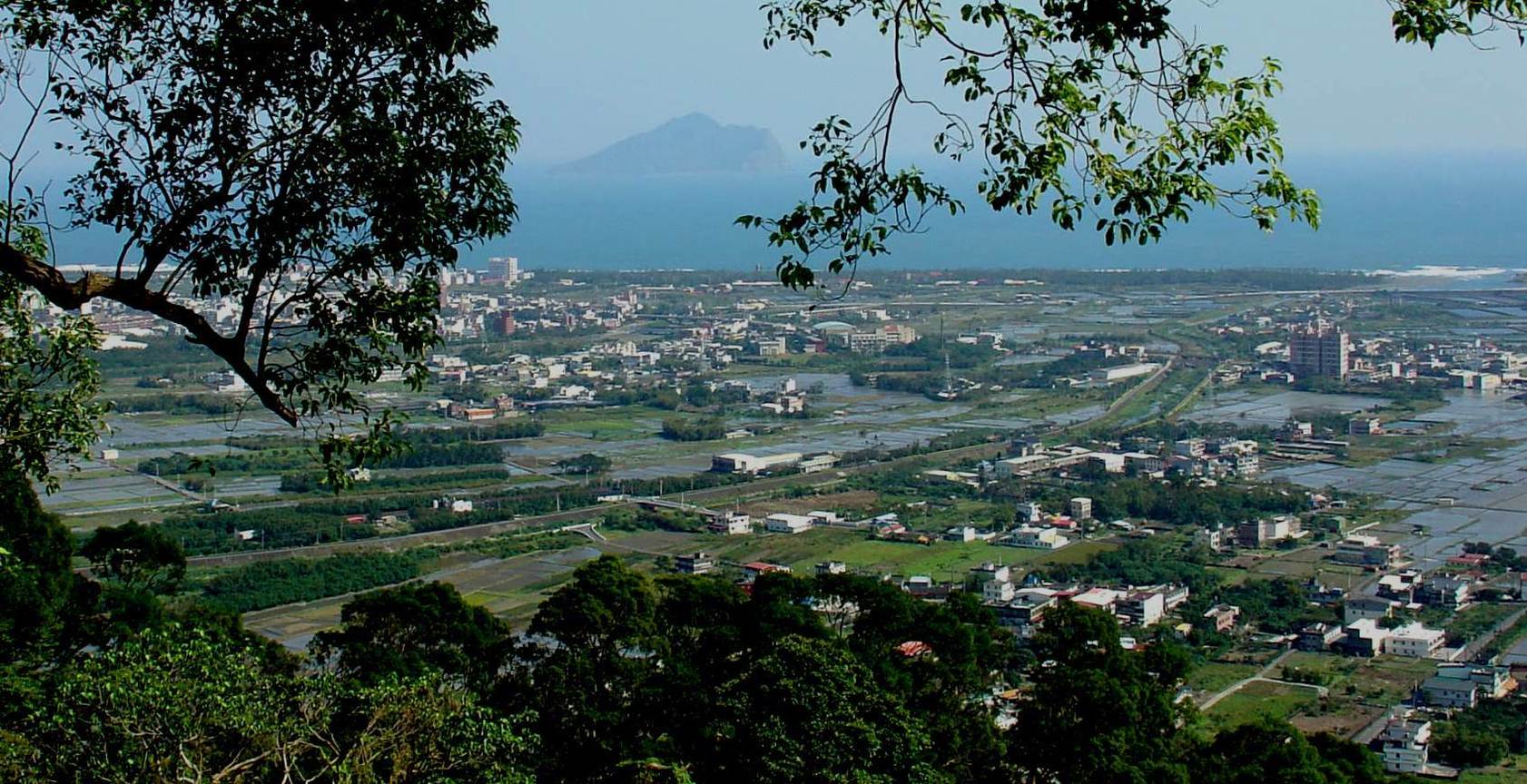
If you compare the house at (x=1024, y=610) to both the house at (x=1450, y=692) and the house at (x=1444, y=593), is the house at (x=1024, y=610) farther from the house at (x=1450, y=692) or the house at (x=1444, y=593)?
the house at (x=1444, y=593)

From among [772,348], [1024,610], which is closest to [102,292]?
[1024,610]

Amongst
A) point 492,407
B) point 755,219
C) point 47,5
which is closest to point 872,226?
point 755,219

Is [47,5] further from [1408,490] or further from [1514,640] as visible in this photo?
[1408,490]

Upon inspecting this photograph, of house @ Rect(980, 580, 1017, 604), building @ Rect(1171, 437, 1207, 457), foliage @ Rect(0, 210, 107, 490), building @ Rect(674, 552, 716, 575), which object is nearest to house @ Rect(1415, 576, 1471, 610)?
house @ Rect(980, 580, 1017, 604)

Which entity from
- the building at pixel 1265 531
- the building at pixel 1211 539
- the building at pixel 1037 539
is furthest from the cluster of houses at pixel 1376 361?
the building at pixel 1037 539

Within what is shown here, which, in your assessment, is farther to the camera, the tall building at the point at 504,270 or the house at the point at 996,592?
the tall building at the point at 504,270

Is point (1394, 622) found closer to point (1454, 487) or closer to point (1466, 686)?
point (1466, 686)
